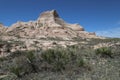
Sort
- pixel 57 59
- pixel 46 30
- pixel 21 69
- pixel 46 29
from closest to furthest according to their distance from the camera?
pixel 21 69 → pixel 57 59 → pixel 46 30 → pixel 46 29

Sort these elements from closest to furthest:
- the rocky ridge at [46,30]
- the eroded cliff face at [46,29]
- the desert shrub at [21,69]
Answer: the desert shrub at [21,69]
the rocky ridge at [46,30]
the eroded cliff face at [46,29]

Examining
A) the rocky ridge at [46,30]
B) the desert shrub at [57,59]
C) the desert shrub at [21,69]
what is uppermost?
the rocky ridge at [46,30]

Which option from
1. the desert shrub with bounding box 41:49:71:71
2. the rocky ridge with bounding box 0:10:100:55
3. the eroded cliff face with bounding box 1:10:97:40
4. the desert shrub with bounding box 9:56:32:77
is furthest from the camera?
the eroded cliff face with bounding box 1:10:97:40

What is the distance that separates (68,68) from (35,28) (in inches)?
2449

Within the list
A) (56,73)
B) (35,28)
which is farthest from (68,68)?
(35,28)

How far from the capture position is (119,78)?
7.17 m

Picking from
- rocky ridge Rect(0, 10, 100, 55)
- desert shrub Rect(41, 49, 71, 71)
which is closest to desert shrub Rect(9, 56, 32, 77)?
desert shrub Rect(41, 49, 71, 71)

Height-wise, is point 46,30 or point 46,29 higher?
point 46,29

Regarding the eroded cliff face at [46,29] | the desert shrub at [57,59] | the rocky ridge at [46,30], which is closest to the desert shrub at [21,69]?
the desert shrub at [57,59]

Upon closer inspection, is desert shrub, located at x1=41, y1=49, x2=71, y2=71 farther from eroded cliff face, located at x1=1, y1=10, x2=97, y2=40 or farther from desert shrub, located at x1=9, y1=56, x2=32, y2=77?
eroded cliff face, located at x1=1, y1=10, x2=97, y2=40

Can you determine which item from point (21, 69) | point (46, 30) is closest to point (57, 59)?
point (21, 69)

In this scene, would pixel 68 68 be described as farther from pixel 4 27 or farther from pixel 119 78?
pixel 4 27

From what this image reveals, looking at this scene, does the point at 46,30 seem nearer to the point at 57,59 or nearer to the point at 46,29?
the point at 46,29

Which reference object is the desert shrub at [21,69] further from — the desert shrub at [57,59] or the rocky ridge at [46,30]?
the rocky ridge at [46,30]
